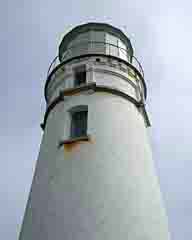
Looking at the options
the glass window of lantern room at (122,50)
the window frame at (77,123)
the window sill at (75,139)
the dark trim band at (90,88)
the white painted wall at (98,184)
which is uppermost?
the glass window of lantern room at (122,50)

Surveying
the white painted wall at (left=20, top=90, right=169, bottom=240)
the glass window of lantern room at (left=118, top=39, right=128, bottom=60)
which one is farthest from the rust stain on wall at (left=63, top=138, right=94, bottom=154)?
the glass window of lantern room at (left=118, top=39, right=128, bottom=60)

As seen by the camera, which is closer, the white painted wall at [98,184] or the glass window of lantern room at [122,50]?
the white painted wall at [98,184]

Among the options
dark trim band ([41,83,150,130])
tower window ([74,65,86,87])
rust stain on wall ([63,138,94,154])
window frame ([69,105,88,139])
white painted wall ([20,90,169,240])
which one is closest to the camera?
white painted wall ([20,90,169,240])

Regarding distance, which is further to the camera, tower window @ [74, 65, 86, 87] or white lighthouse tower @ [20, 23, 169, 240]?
tower window @ [74, 65, 86, 87]

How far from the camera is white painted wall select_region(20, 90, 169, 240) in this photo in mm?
7945

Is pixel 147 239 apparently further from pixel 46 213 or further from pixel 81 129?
pixel 81 129

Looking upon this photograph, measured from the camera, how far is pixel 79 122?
1059 cm

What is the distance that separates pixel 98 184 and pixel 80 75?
15.5 ft

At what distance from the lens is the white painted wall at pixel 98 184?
313 inches

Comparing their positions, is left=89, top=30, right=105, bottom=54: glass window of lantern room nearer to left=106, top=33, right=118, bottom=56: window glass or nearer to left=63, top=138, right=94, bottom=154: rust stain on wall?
left=106, top=33, right=118, bottom=56: window glass

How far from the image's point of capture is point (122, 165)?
355 inches

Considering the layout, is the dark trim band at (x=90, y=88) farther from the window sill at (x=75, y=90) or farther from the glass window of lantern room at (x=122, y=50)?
the glass window of lantern room at (x=122, y=50)

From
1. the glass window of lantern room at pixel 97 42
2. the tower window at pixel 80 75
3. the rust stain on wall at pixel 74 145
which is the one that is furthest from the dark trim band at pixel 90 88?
the glass window of lantern room at pixel 97 42

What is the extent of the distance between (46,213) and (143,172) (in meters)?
2.77
